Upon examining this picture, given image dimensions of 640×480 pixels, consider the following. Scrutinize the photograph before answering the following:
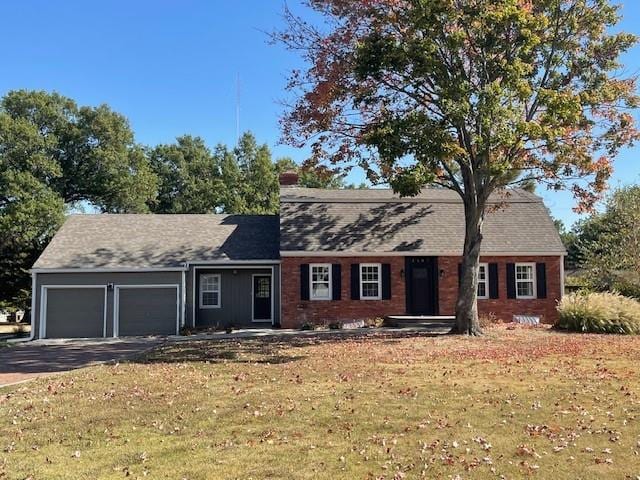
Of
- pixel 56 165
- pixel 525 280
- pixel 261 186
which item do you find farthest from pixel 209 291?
pixel 261 186

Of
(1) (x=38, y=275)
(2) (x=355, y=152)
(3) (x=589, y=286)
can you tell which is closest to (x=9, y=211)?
(1) (x=38, y=275)

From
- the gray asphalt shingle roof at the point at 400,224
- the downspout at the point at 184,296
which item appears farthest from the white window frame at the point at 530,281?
the downspout at the point at 184,296

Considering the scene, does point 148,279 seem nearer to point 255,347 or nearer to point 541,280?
point 255,347

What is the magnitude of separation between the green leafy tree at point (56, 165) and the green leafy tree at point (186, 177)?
13.1 feet

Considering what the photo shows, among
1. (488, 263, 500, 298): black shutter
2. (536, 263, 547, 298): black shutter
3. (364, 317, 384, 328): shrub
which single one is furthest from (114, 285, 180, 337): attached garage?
(536, 263, 547, 298): black shutter

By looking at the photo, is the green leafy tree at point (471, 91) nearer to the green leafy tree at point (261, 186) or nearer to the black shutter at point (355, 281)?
the black shutter at point (355, 281)

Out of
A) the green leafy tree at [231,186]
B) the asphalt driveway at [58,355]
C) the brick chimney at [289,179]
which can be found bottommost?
the asphalt driveway at [58,355]

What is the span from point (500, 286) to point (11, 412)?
18354mm

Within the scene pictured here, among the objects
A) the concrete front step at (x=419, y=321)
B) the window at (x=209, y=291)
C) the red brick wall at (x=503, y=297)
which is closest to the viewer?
the concrete front step at (x=419, y=321)

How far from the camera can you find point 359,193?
25.8m

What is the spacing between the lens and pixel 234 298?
75.5ft

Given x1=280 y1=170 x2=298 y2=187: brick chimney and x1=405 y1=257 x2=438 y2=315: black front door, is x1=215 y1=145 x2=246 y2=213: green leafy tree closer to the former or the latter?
x1=280 y1=170 x2=298 y2=187: brick chimney

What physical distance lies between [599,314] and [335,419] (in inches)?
537

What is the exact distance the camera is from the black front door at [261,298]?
2327 centimetres
